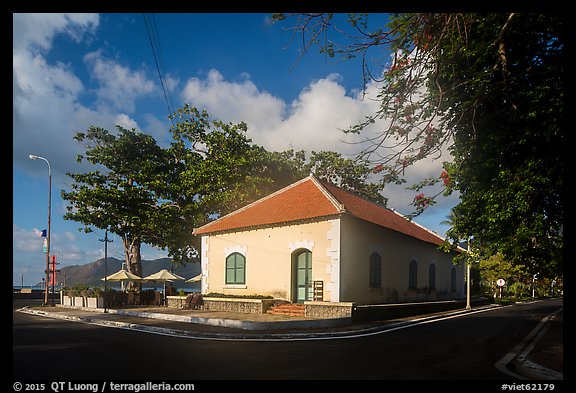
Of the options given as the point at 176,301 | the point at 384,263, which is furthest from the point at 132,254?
the point at 384,263

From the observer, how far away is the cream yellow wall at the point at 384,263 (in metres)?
22.1

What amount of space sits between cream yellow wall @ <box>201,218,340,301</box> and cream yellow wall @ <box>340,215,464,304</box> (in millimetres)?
627

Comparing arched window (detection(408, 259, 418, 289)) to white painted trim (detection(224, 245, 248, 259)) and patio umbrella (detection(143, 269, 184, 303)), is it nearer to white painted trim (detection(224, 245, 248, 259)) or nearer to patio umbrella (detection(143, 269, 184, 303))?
white painted trim (detection(224, 245, 248, 259))

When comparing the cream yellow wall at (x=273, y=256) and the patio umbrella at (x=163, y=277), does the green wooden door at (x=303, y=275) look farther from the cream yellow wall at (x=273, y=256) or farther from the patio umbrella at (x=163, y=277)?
the patio umbrella at (x=163, y=277)

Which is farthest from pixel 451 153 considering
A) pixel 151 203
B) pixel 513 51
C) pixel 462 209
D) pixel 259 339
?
pixel 151 203

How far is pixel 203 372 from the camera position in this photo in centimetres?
884

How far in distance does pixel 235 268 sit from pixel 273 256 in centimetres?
324

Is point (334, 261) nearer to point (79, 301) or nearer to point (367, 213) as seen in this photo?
point (367, 213)

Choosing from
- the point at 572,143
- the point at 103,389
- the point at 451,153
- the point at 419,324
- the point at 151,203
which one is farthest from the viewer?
the point at 151,203

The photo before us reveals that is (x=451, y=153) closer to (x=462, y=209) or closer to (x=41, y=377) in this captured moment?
(x=462, y=209)

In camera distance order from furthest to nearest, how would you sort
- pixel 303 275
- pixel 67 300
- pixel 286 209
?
pixel 67 300, pixel 286 209, pixel 303 275

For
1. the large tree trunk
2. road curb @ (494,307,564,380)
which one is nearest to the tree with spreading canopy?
road curb @ (494,307,564,380)

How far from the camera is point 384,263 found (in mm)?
25625
